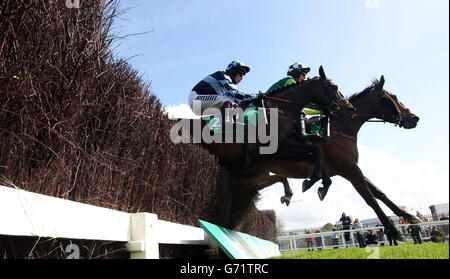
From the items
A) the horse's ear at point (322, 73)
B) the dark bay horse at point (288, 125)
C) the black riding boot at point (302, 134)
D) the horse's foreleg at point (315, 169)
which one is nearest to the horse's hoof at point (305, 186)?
the horse's foreleg at point (315, 169)

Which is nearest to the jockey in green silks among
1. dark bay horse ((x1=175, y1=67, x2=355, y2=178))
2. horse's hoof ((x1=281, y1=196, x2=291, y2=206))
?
dark bay horse ((x1=175, y1=67, x2=355, y2=178))

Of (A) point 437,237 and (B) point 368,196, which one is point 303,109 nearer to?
(B) point 368,196

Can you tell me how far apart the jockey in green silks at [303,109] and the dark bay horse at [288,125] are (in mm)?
101

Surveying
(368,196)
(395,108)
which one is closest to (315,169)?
(368,196)

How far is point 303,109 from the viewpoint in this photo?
20.5 ft

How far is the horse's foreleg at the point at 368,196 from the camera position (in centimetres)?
524

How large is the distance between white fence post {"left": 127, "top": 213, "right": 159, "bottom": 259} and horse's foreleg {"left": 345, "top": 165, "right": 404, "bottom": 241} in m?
4.17

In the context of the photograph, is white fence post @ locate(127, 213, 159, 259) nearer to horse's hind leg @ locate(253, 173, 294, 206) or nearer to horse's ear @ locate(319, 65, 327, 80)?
horse's ear @ locate(319, 65, 327, 80)

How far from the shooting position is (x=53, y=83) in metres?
1.81

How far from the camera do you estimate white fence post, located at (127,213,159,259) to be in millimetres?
2145

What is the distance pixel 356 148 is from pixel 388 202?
39.7 inches

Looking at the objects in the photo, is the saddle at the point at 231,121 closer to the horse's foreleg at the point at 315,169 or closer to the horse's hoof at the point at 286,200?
the horse's foreleg at the point at 315,169
